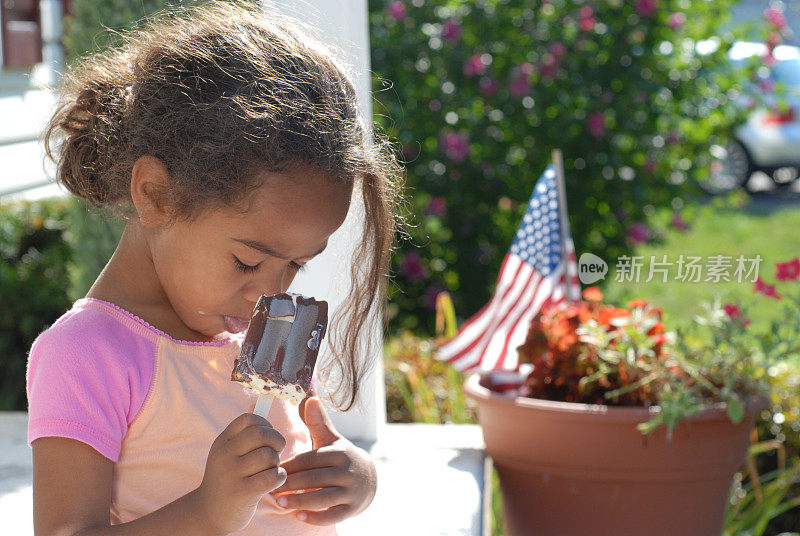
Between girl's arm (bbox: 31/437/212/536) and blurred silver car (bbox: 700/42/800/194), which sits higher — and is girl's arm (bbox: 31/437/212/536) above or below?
above

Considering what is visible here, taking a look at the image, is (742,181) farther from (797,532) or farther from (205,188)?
(205,188)

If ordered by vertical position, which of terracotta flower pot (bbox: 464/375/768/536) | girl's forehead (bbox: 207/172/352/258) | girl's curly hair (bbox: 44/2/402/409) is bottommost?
terracotta flower pot (bbox: 464/375/768/536)

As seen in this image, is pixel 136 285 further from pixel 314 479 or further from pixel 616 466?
pixel 616 466

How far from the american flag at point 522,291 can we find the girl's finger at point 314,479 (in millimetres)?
1253

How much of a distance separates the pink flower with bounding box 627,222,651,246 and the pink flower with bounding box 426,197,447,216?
0.97m

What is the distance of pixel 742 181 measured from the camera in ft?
33.2

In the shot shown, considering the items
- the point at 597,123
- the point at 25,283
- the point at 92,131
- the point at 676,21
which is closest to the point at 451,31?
the point at 597,123

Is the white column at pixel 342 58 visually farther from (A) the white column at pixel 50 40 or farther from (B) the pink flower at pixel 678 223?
(A) the white column at pixel 50 40

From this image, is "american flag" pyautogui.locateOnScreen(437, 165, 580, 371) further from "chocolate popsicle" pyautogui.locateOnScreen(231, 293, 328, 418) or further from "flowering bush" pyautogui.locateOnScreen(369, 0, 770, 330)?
"flowering bush" pyautogui.locateOnScreen(369, 0, 770, 330)

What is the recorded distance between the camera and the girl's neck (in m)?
1.54

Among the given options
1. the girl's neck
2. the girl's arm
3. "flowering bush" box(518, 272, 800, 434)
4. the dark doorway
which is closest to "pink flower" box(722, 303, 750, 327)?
"flowering bush" box(518, 272, 800, 434)

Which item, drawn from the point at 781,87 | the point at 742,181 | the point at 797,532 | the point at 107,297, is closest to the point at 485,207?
the point at 781,87

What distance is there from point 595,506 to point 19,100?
402cm

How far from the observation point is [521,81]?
4691mm
